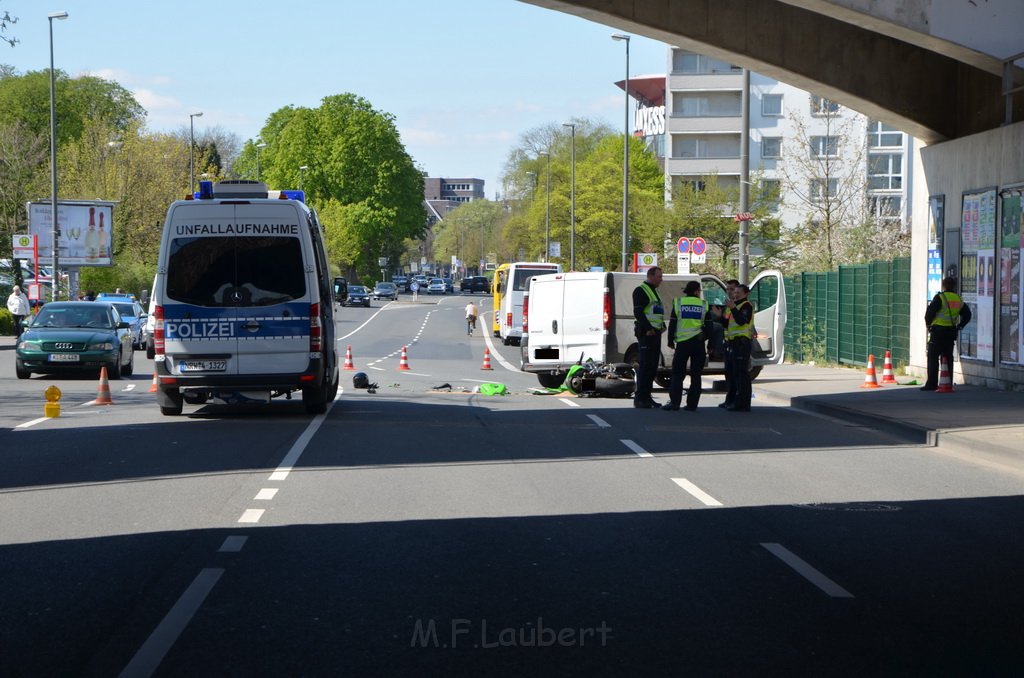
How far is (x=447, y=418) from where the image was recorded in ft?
60.4

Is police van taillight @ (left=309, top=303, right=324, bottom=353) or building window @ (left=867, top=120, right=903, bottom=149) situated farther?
building window @ (left=867, top=120, right=903, bottom=149)

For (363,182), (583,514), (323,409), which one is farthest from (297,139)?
(583,514)

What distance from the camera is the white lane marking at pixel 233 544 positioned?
844 cm

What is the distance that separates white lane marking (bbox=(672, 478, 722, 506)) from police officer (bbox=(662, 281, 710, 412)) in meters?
7.50

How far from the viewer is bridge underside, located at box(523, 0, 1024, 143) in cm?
2089

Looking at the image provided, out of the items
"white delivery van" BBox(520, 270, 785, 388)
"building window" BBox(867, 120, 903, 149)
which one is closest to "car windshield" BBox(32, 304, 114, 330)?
"white delivery van" BBox(520, 270, 785, 388)

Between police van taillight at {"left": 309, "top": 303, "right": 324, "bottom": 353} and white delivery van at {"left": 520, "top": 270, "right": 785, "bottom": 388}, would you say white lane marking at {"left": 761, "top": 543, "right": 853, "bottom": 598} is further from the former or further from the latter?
white delivery van at {"left": 520, "top": 270, "right": 785, "bottom": 388}

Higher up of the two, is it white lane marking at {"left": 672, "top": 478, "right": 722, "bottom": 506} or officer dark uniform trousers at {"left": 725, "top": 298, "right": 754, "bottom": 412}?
officer dark uniform trousers at {"left": 725, "top": 298, "right": 754, "bottom": 412}

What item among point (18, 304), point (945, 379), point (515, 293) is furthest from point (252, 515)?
point (515, 293)

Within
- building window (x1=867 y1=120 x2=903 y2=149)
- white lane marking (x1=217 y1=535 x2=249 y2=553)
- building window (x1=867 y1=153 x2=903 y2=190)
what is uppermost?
building window (x1=867 y1=120 x2=903 y2=149)

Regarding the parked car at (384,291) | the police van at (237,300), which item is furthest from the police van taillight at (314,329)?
the parked car at (384,291)

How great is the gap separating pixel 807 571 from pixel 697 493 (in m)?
3.37

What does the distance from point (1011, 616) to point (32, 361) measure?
75.1 feet

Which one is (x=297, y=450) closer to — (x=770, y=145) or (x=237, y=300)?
(x=237, y=300)
